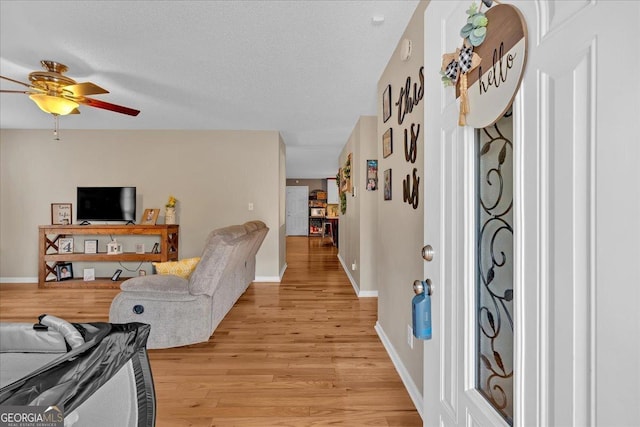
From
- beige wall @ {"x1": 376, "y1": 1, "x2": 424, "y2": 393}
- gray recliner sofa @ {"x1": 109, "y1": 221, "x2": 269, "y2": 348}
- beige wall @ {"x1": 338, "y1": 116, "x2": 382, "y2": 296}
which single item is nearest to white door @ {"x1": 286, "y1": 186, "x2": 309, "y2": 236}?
beige wall @ {"x1": 338, "y1": 116, "x2": 382, "y2": 296}

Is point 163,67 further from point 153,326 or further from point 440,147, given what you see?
point 440,147

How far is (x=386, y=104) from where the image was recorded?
282 cm

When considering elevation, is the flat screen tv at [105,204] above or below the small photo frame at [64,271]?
above

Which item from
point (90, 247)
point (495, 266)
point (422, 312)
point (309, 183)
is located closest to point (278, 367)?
point (422, 312)

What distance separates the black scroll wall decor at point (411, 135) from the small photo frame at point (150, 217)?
13.4 ft

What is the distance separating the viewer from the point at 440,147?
1.02 metres

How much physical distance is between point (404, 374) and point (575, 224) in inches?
75.1

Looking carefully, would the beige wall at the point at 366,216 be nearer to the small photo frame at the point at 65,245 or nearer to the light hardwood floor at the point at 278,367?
the light hardwood floor at the point at 278,367

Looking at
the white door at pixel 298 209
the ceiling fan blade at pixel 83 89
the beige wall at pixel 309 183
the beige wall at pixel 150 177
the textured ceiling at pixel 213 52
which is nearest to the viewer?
the textured ceiling at pixel 213 52

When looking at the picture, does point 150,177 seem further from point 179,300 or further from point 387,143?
point 387,143

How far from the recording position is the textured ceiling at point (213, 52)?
2.05 m

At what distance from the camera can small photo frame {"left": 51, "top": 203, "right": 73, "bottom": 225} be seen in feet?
16.4

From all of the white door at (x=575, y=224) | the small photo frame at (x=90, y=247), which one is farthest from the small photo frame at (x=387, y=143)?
the small photo frame at (x=90, y=247)

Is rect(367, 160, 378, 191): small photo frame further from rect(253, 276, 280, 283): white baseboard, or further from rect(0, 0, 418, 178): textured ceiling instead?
rect(253, 276, 280, 283): white baseboard
